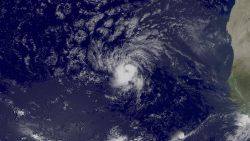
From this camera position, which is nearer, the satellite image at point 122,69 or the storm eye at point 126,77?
the satellite image at point 122,69

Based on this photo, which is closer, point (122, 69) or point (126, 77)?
point (122, 69)

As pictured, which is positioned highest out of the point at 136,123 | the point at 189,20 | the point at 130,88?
the point at 189,20

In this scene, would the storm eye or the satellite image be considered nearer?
the satellite image

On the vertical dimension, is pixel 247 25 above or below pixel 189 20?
below

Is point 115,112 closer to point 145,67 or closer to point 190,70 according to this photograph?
point 145,67

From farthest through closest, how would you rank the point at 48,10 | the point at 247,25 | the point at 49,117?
the point at 49,117, the point at 48,10, the point at 247,25

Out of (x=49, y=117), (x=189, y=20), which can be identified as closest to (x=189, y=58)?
(x=189, y=20)

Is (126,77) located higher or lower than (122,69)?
lower

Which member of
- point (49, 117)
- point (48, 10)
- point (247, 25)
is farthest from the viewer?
point (49, 117)
